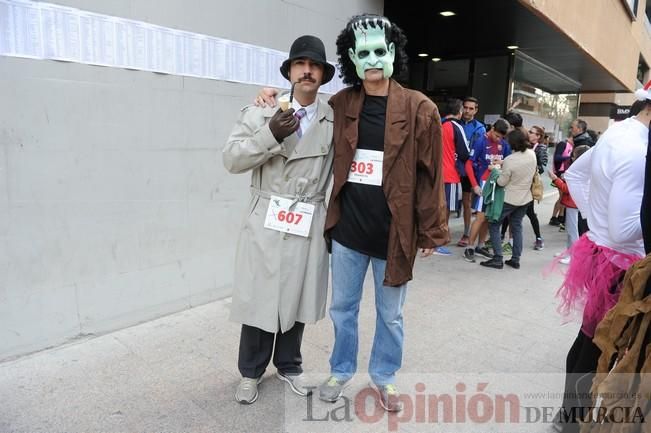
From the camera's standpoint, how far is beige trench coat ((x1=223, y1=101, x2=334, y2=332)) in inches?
96.5

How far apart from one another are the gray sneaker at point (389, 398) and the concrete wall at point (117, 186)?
1.93 meters

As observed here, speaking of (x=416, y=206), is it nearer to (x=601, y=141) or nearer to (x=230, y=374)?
(x=601, y=141)

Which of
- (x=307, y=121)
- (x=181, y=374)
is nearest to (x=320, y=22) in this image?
(x=307, y=121)

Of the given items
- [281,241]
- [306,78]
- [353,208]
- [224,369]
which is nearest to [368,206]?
[353,208]

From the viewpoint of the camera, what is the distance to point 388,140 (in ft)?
7.57

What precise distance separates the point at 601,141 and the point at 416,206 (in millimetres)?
934

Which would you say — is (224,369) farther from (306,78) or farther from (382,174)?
(306,78)

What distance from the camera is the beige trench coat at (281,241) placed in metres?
2.45

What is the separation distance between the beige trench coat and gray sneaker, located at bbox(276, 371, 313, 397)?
18.0 inches

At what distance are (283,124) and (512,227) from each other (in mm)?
4310

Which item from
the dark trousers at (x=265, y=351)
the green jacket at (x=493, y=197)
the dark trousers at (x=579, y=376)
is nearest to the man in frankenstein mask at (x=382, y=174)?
the dark trousers at (x=265, y=351)

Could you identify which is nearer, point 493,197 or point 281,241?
point 281,241

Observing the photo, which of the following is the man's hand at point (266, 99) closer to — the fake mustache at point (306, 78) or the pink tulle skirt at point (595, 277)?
the fake mustache at point (306, 78)

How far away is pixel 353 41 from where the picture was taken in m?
2.46
